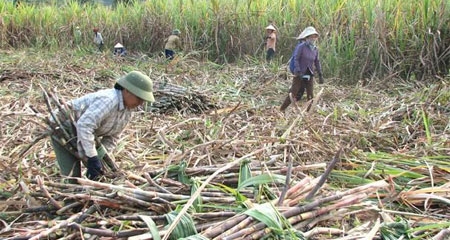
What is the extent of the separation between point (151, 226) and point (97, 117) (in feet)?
3.37

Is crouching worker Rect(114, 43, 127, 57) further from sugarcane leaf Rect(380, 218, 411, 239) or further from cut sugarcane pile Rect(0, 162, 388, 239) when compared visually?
sugarcane leaf Rect(380, 218, 411, 239)

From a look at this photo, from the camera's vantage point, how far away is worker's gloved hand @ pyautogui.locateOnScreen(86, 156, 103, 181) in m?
2.83

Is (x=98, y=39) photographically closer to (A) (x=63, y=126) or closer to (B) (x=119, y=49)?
(B) (x=119, y=49)

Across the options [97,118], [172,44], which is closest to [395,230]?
[97,118]

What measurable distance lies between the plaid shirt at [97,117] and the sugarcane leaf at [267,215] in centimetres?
117

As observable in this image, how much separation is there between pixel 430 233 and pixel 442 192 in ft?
1.69

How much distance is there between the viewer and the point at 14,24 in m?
12.9

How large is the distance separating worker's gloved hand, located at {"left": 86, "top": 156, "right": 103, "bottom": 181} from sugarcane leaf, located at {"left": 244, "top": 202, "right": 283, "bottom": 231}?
3.78 ft

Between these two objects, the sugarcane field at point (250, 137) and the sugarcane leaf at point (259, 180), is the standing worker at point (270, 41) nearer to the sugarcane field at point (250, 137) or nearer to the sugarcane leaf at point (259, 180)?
the sugarcane field at point (250, 137)

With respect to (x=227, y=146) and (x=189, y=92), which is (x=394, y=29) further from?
(x=227, y=146)

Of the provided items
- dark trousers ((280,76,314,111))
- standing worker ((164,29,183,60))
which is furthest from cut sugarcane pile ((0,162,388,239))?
standing worker ((164,29,183,60))

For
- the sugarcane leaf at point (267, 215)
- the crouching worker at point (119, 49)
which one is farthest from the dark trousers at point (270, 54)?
the sugarcane leaf at point (267, 215)

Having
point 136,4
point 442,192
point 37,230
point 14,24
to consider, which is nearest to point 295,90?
point 442,192

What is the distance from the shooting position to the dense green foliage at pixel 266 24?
24.3ft
